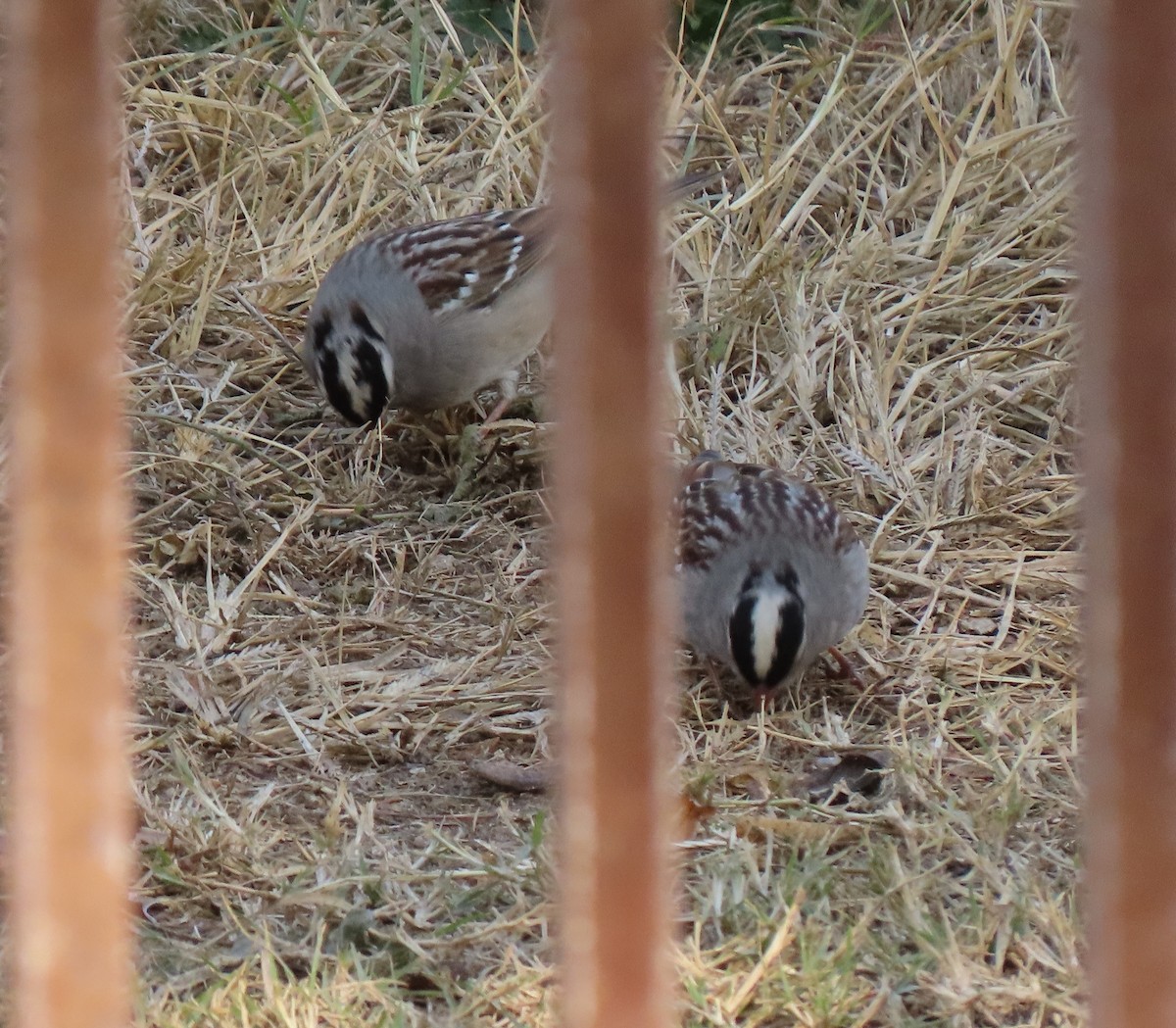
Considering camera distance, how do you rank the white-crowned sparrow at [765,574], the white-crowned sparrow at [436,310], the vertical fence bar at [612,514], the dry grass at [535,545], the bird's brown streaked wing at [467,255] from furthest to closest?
the bird's brown streaked wing at [467,255] → the white-crowned sparrow at [436,310] → the white-crowned sparrow at [765,574] → the dry grass at [535,545] → the vertical fence bar at [612,514]

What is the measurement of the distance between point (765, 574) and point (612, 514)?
2.68 meters

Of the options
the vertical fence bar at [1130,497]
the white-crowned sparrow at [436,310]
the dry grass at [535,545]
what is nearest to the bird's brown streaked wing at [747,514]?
the dry grass at [535,545]

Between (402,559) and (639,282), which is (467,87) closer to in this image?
(402,559)

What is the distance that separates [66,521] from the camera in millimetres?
951

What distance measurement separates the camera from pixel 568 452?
925 millimetres

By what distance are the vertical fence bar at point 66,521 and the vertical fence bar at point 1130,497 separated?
1.80 ft

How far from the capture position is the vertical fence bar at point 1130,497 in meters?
0.87

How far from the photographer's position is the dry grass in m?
2.41

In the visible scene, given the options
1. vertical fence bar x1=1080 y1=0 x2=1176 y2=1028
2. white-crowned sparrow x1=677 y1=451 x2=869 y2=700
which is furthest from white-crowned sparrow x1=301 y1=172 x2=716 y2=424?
vertical fence bar x1=1080 y1=0 x2=1176 y2=1028

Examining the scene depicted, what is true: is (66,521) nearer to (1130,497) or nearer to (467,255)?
(1130,497)

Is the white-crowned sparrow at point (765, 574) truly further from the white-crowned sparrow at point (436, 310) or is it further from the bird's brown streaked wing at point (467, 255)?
the bird's brown streaked wing at point (467, 255)

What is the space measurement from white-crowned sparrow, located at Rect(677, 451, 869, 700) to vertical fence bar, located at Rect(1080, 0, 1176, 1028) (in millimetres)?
2348

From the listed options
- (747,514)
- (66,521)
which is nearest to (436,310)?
(747,514)

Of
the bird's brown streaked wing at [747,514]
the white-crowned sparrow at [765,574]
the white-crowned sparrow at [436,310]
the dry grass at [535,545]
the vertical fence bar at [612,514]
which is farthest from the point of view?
the white-crowned sparrow at [436,310]
